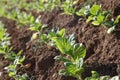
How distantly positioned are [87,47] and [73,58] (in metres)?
0.32

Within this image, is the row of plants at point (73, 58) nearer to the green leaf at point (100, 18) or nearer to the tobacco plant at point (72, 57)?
the tobacco plant at point (72, 57)

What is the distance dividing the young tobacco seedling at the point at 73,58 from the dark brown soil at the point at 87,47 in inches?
4.9

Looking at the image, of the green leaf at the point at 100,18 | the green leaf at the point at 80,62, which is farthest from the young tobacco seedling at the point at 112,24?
the green leaf at the point at 80,62

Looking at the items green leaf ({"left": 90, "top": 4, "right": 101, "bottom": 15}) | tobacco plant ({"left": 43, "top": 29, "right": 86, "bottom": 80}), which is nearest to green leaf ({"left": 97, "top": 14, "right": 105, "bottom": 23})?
green leaf ({"left": 90, "top": 4, "right": 101, "bottom": 15})

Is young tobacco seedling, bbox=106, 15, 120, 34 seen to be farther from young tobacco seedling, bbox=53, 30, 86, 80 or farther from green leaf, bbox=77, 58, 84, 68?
green leaf, bbox=77, 58, 84, 68

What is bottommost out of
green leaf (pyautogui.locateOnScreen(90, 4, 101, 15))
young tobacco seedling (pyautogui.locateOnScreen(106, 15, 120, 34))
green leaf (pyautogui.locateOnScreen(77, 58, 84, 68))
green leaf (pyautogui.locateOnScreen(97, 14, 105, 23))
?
green leaf (pyautogui.locateOnScreen(77, 58, 84, 68))

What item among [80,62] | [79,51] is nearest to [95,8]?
[79,51]

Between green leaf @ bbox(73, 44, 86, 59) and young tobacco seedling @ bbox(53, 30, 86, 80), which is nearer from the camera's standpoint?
young tobacco seedling @ bbox(53, 30, 86, 80)

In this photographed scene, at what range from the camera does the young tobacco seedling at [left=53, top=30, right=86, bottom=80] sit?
2816 millimetres

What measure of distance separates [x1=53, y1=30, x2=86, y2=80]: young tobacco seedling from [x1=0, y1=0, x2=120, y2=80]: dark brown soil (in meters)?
0.13

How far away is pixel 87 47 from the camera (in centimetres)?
329

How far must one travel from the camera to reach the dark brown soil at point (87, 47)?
9.55 ft

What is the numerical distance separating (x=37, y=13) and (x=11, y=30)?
60 cm

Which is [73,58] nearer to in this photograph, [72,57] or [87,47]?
[72,57]
